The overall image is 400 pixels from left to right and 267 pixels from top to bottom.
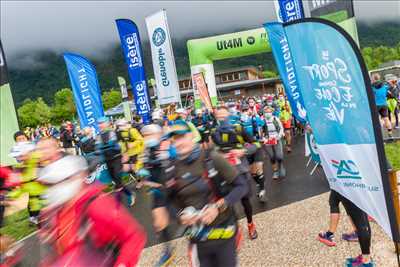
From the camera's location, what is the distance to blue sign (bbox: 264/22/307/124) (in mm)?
7766

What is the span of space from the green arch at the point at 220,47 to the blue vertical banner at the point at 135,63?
19.9 feet

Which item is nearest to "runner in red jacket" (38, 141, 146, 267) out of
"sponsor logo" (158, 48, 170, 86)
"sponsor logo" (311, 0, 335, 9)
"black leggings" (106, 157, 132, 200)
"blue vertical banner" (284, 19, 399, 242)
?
"blue vertical banner" (284, 19, 399, 242)

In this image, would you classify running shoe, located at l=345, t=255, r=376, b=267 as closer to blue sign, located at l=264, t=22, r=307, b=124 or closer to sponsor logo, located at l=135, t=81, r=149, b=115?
blue sign, located at l=264, t=22, r=307, b=124

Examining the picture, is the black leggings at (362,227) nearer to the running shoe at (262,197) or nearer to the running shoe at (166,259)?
the running shoe at (166,259)

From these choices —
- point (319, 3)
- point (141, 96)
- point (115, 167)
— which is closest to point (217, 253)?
point (319, 3)

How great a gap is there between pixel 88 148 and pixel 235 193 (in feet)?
26.6

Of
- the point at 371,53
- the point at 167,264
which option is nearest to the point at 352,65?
the point at 167,264

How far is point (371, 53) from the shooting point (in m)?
136

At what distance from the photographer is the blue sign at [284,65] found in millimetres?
7766

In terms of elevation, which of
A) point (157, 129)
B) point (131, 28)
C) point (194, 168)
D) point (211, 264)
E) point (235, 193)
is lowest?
point (211, 264)

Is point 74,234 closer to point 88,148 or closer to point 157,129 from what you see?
point 157,129

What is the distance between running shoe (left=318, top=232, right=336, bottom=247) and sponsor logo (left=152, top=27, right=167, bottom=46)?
1145cm

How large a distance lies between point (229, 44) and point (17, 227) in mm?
14640

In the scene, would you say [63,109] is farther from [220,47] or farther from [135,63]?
[135,63]
